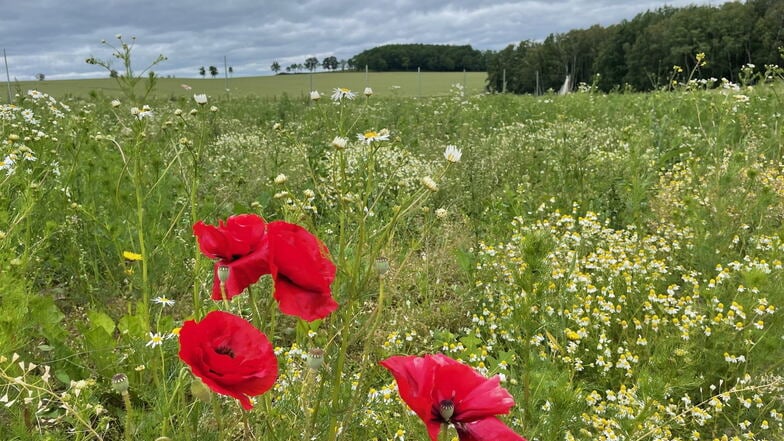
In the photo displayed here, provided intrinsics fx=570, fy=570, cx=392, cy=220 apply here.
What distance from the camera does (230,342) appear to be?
82 cm

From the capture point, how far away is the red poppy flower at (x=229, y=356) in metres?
0.77

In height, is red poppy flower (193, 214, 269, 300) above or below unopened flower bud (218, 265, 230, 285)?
above

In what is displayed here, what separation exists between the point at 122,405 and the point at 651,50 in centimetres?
4472

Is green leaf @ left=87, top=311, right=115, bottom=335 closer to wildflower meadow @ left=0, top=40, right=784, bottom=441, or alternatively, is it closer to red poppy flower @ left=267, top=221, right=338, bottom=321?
wildflower meadow @ left=0, top=40, right=784, bottom=441

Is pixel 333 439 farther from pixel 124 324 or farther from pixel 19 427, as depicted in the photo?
pixel 124 324

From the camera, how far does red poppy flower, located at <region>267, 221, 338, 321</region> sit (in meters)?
0.85

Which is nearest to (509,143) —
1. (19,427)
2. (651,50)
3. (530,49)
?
(19,427)

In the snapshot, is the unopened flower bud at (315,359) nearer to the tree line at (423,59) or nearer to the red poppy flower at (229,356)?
the red poppy flower at (229,356)

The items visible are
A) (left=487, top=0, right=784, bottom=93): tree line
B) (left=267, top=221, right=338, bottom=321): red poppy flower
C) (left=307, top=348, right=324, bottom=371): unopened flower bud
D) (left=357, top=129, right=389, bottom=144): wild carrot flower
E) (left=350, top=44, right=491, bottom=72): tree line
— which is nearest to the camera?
(left=267, top=221, right=338, bottom=321): red poppy flower

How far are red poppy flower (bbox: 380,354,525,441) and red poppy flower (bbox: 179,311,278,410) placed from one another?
6.9 inches

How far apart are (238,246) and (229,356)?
0.57 ft

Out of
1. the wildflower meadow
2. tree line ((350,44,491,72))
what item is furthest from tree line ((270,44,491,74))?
the wildflower meadow

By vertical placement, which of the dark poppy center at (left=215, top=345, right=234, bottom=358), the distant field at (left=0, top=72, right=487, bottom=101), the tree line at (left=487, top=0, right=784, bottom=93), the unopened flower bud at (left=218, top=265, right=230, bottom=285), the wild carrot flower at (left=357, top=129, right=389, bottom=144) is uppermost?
the tree line at (left=487, top=0, right=784, bottom=93)

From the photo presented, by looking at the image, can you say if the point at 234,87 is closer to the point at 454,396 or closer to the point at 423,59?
the point at 454,396
